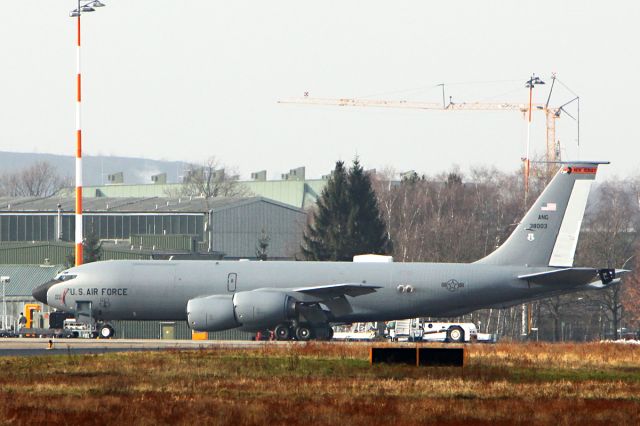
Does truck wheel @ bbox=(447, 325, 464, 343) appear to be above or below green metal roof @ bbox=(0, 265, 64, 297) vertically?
below

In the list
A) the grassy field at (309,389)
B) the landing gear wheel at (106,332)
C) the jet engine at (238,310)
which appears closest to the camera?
the grassy field at (309,389)

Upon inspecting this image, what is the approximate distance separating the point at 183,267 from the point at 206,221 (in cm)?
6079

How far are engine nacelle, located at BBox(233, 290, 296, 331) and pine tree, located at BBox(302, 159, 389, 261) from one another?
41.9m

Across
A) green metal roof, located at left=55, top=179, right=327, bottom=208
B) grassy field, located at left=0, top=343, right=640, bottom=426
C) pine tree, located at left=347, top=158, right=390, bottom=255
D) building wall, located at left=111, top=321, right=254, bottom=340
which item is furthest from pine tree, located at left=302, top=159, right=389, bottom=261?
green metal roof, located at left=55, top=179, right=327, bottom=208

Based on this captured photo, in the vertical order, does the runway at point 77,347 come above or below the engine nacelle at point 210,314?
below

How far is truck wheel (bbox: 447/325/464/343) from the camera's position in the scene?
6888cm

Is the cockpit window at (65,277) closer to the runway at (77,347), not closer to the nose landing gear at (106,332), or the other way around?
the nose landing gear at (106,332)

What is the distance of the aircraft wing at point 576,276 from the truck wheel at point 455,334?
1000cm

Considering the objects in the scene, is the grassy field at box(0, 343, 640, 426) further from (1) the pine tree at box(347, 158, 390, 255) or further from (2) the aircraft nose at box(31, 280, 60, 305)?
(1) the pine tree at box(347, 158, 390, 255)

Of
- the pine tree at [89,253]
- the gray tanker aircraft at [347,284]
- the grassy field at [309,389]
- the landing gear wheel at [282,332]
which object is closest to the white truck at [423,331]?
the gray tanker aircraft at [347,284]

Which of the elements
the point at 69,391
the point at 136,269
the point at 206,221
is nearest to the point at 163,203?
the point at 206,221

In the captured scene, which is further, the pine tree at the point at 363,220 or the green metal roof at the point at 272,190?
the green metal roof at the point at 272,190

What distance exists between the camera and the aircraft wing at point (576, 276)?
187ft

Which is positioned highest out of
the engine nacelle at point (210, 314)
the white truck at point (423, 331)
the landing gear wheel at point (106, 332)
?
the engine nacelle at point (210, 314)
